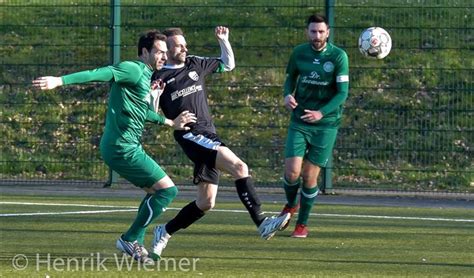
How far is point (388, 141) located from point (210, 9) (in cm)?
342

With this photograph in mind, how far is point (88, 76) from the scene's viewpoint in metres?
8.62

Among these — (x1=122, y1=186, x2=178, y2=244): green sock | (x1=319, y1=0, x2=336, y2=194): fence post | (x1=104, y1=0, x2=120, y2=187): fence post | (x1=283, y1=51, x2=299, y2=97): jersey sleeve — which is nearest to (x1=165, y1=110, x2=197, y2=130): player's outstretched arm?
(x1=122, y1=186, x2=178, y2=244): green sock

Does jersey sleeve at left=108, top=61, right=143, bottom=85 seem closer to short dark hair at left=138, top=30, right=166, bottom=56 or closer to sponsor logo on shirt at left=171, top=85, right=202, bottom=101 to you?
short dark hair at left=138, top=30, right=166, bottom=56

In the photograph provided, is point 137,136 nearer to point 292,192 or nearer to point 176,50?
point 176,50

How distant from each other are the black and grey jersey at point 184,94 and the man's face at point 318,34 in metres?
1.47

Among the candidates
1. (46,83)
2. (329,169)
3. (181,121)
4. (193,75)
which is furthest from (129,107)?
(329,169)

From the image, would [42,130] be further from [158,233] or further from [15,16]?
[158,233]

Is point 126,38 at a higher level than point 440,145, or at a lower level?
higher

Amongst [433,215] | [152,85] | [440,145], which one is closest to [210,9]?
[440,145]

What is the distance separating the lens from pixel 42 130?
17859mm

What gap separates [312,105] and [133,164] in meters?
2.73

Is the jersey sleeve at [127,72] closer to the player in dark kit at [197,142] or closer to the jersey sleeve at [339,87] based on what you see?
the player in dark kit at [197,142]

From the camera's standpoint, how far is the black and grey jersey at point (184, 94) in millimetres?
10305

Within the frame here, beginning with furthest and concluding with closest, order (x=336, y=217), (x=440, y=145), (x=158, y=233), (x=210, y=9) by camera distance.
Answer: (x=210, y=9) < (x=440, y=145) < (x=336, y=217) < (x=158, y=233)
